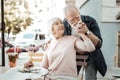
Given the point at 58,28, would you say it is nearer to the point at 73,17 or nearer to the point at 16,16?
the point at 73,17

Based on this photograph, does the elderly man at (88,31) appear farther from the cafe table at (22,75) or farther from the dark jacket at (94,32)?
the cafe table at (22,75)

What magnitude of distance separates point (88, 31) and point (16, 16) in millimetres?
16500

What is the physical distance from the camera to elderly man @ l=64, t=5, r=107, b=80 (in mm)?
2387

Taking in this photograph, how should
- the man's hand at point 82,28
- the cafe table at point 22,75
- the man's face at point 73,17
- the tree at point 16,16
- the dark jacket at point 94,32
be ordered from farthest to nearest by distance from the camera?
the tree at point 16,16
the dark jacket at point 94,32
the man's face at point 73,17
the man's hand at point 82,28
the cafe table at point 22,75

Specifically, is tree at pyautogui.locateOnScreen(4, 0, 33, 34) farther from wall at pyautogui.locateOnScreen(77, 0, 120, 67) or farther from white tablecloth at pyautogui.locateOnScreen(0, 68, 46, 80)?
white tablecloth at pyautogui.locateOnScreen(0, 68, 46, 80)

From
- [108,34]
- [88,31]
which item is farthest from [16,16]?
[88,31]

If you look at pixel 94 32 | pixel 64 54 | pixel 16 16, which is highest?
pixel 16 16

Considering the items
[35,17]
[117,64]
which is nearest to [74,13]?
[117,64]

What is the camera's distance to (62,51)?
2.47 m

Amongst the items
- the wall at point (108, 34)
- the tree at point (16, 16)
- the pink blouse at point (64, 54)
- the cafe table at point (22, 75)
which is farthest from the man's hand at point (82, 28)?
the tree at point (16, 16)

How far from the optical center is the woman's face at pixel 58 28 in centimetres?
248

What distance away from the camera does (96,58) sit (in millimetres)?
2549

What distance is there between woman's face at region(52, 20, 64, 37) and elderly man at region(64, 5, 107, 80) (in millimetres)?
58

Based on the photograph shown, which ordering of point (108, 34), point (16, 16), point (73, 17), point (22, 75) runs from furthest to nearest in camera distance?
point (16, 16)
point (108, 34)
point (73, 17)
point (22, 75)
